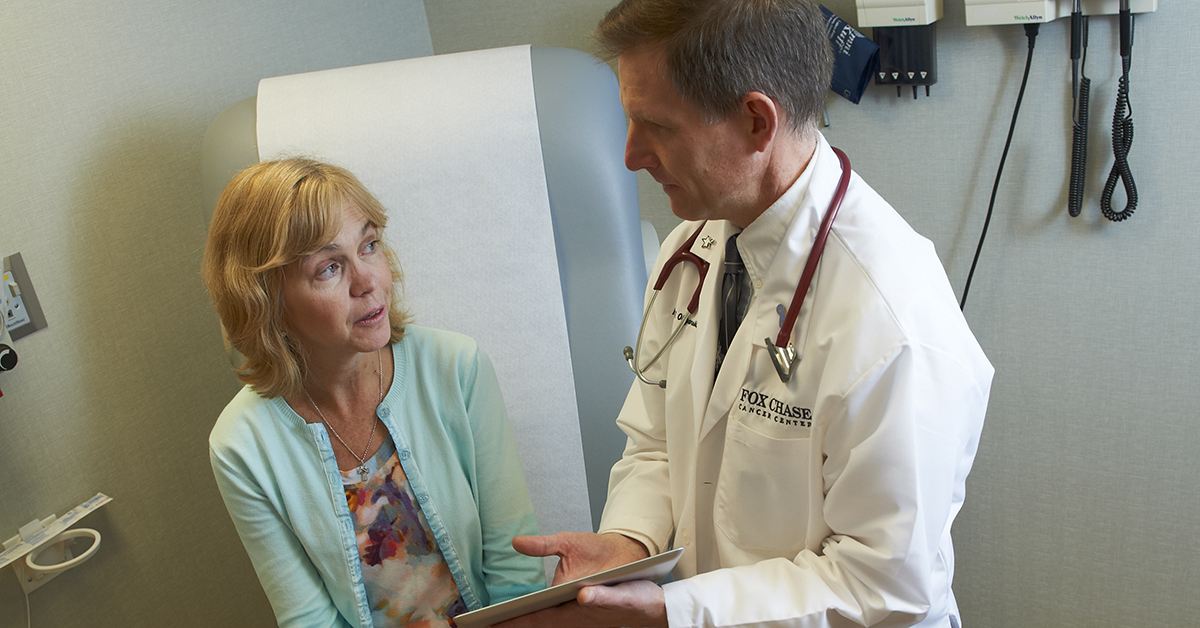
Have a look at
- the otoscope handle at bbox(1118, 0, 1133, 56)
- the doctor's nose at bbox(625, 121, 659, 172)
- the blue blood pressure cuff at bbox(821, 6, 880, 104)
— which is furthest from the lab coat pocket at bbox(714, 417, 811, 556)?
the otoscope handle at bbox(1118, 0, 1133, 56)

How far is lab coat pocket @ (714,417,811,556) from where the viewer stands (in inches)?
39.2

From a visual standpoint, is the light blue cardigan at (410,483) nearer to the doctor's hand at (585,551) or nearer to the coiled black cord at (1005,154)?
the doctor's hand at (585,551)

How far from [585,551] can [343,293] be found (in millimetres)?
496

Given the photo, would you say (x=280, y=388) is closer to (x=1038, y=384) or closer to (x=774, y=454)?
(x=774, y=454)

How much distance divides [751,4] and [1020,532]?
4.93ft

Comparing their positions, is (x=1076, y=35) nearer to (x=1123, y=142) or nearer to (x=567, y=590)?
(x=1123, y=142)

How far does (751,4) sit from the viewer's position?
0.88m

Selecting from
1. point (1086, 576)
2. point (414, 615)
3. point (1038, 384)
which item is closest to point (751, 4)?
point (414, 615)

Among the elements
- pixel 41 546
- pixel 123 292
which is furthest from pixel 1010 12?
pixel 41 546

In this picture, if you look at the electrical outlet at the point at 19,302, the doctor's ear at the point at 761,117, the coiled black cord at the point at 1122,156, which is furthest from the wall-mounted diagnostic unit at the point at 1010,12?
the electrical outlet at the point at 19,302

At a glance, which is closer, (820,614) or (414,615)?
(820,614)

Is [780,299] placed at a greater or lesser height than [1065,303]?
greater

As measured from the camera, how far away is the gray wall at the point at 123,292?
1.51 metres

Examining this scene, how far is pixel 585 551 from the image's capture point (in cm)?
118
